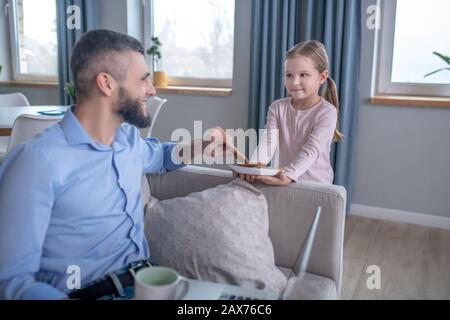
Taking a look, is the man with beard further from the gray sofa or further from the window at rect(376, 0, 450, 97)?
the window at rect(376, 0, 450, 97)

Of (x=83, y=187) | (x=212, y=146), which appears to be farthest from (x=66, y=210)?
(x=212, y=146)

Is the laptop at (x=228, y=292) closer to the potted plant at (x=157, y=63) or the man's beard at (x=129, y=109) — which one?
the man's beard at (x=129, y=109)

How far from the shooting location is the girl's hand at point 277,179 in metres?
1.46

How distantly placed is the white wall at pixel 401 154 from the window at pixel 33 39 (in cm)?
305

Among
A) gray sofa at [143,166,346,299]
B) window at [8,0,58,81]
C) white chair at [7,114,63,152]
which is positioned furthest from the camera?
window at [8,0,58,81]

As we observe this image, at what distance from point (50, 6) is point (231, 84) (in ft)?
6.83

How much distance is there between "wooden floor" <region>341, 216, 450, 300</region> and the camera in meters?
2.11

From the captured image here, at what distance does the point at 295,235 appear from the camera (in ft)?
4.75

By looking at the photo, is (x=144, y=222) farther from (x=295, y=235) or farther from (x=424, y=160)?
(x=424, y=160)

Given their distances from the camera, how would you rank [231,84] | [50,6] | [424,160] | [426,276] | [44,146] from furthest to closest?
[50,6] < [231,84] < [424,160] < [426,276] < [44,146]

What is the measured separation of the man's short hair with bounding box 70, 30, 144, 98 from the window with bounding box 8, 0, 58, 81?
3.61 metres

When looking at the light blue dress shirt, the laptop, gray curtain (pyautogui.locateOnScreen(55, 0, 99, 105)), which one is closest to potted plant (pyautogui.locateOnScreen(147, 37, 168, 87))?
gray curtain (pyautogui.locateOnScreen(55, 0, 99, 105))

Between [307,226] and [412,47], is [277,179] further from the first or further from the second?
[412,47]
